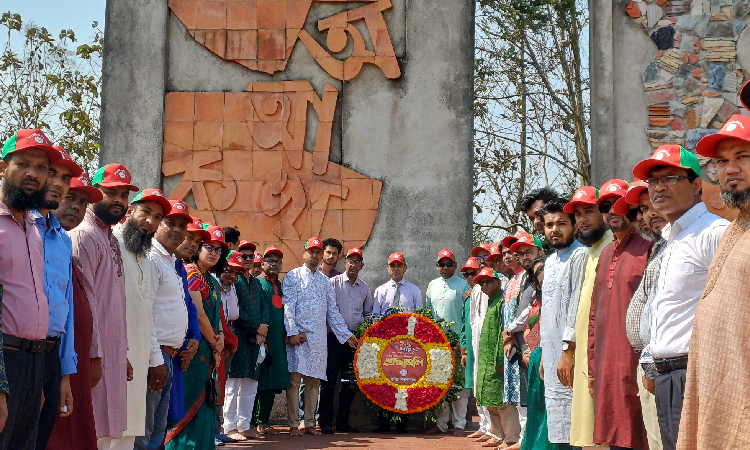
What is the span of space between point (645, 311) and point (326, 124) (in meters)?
8.12

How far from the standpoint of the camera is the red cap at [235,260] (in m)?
9.84

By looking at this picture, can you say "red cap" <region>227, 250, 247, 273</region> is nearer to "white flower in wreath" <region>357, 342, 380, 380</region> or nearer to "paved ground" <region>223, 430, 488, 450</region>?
"white flower in wreath" <region>357, 342, 380, 380</region>

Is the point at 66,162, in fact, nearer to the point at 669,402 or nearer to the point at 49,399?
the point at 49,399

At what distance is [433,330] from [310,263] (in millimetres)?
1743

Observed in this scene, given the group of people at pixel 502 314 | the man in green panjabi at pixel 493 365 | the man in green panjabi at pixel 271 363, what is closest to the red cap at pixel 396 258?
the man in green panjabi at pixel 271 363

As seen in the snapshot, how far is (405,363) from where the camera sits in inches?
412

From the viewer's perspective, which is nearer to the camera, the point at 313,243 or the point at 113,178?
the point at 113,178

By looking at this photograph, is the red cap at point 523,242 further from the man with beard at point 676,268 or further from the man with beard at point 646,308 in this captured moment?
the man with beard at point 676,268

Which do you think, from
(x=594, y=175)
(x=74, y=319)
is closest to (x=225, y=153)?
(x=594, y=175)

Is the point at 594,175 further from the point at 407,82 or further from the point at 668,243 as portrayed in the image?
the point at 668,243

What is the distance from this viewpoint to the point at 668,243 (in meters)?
4.81

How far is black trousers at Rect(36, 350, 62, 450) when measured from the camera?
4613 millimetres

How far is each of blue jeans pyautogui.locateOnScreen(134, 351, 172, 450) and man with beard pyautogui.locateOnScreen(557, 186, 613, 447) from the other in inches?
110

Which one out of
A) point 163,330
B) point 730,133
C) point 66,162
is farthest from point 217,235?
point 730,133
